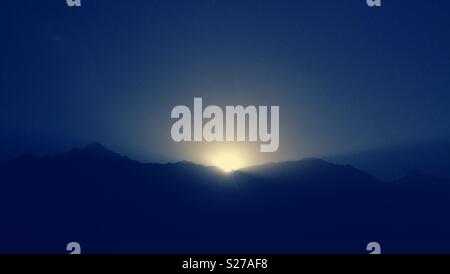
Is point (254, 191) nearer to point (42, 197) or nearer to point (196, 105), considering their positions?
point (196, 105)

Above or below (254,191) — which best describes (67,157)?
above

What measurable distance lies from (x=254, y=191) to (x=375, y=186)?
80 cm

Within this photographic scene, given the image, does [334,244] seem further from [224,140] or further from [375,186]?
[224,140]

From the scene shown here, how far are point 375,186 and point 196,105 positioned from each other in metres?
1.30

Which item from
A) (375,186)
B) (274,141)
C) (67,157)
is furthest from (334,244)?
(67,157)
